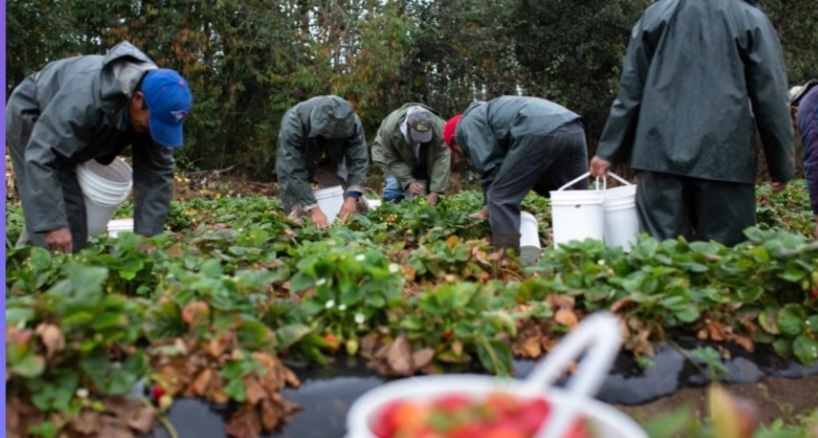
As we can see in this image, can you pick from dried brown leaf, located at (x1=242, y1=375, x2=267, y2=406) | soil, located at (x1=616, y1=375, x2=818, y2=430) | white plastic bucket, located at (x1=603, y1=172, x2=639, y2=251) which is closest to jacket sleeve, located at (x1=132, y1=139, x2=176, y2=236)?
white plastic bucket, located at (x1=603, y1=172, x2=639, y2=251)

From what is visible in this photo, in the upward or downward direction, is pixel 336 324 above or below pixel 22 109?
below

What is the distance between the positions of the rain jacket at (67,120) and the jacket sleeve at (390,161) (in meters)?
3.87

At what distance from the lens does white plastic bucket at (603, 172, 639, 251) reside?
152 inches

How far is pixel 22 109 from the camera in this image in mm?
3926

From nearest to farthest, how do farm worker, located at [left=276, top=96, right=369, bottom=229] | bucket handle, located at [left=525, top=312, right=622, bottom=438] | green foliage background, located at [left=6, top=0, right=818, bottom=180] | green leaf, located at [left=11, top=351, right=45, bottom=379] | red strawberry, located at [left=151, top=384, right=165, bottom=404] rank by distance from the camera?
bucket handle, located at [left=525, top=312, right=622, bottom=438] < green leaf, located at [left=11, top=351, right=45, bottom=379] < red strawberry, located at [left=151, top=384, right=165, bottom=404] < farm worker, located at [left=276, top=96, right=369, bottom=229] < green foliage background, located at [left=6, top=0, right=818, bottom=180]

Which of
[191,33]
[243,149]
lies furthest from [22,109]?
[243,149]

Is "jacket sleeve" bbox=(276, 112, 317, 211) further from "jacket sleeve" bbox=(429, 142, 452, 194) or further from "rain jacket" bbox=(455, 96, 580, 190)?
"jacket sleeve" bbox=(429, 142, 452, 194)

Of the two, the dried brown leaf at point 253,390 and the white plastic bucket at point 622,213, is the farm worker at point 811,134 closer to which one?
the white plastic bucket at point 622,213

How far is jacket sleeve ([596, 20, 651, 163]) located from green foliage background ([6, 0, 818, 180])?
33.0 feet

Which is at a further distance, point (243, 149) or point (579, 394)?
point (243, 149)

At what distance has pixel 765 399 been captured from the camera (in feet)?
7.89

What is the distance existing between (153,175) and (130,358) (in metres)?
2.50

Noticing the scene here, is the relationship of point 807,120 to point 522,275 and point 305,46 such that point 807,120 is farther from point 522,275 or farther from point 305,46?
point 305,46

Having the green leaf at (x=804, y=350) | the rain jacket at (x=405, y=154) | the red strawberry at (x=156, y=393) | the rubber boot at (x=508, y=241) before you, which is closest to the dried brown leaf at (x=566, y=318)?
the green leaf at (x=804, y=350)
